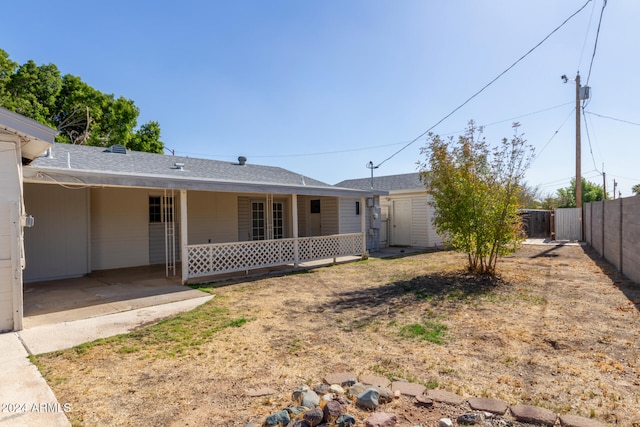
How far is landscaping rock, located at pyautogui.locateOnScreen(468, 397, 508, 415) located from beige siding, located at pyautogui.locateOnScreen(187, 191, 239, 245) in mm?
10133

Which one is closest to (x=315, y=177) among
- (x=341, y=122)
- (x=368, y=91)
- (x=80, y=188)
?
(x=341, y=122)

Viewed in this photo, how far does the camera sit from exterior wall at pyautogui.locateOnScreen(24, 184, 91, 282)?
830 cm

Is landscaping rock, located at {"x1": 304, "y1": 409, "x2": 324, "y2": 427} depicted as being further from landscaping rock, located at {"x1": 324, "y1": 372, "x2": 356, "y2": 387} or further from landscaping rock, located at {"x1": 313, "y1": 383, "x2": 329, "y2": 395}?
landscaping rock, located at {"x1": 324, "y1": 372, "x2": 356, "y2": 387}

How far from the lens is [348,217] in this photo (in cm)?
1420

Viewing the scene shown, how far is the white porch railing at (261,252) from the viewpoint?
860 centimetres

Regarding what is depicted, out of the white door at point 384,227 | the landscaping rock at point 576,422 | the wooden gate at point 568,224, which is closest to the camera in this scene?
the landscaping rock at point 576,422

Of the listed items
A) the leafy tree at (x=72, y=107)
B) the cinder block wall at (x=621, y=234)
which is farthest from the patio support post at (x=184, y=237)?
the leafy tree at (x=72, y=107)

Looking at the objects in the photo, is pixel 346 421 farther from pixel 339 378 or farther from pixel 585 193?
pixel 585 193

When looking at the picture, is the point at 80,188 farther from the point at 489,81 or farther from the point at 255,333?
the point at 489,81

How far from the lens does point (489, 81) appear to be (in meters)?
11.5

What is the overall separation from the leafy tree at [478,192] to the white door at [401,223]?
8.10m

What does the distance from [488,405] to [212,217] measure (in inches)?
418

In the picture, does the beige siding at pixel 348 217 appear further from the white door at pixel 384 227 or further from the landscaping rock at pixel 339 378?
the landscaping rock at pixel 339 378

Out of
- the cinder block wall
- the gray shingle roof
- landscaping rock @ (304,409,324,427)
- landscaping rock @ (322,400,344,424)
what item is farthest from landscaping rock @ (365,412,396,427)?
the gray shingle roof
